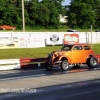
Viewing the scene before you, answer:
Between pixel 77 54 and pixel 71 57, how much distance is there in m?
0.60

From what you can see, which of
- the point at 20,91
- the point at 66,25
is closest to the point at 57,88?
the point at 20,91

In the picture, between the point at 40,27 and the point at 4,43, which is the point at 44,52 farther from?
the point at 40,27

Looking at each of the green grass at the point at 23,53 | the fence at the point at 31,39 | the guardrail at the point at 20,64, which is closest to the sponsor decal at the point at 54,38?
the fence at the point at 31,39

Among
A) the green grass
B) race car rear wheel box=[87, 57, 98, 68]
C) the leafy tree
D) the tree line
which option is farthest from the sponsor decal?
the leafy tree

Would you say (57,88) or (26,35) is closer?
(57,88)

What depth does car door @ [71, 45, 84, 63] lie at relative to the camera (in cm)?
2195

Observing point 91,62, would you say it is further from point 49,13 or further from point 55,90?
point 49,13

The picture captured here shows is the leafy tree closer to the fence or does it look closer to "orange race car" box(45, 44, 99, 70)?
the fence

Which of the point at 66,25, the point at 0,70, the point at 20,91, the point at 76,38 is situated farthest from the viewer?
the point at 66,25

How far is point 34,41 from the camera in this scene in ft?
121

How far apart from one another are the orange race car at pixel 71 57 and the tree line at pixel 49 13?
5771cm

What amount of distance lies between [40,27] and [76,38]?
47466mm

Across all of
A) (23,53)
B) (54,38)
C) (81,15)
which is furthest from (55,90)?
(81,15)

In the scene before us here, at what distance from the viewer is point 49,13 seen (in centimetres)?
8919
